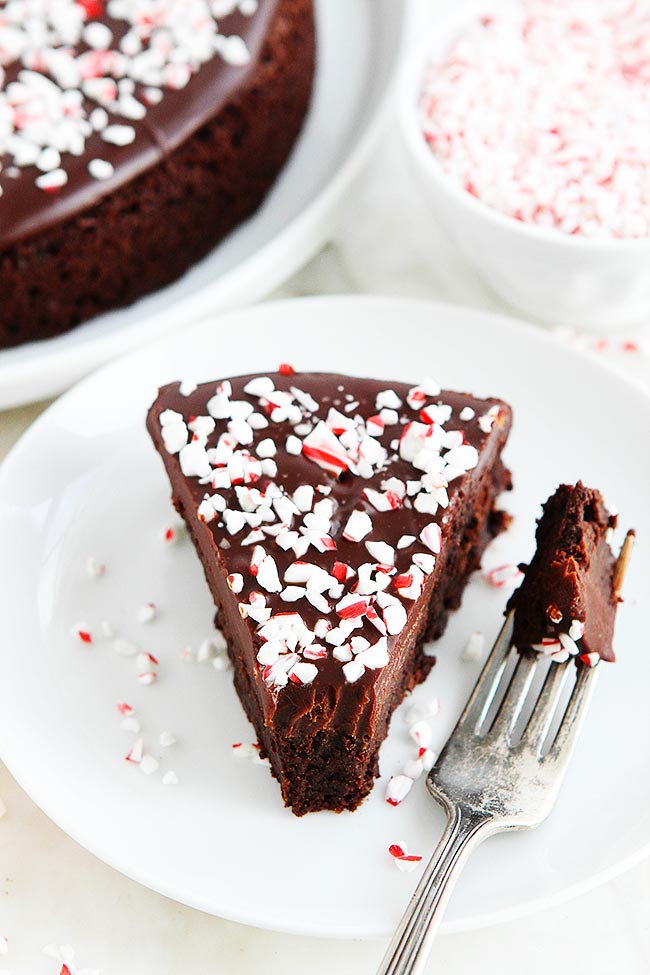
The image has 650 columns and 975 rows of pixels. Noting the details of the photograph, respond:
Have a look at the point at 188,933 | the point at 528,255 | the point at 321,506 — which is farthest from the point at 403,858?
the point at 528,255

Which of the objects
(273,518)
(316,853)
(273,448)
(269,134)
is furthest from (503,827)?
(269,134)

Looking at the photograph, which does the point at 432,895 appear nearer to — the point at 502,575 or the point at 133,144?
the point at 502,575

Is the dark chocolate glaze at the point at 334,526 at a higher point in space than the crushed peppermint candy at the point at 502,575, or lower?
higher

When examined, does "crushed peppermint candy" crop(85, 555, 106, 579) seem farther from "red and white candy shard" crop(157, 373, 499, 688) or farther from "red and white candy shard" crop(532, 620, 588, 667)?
"red and white candy shard" crop(532, 620, 588, 667)

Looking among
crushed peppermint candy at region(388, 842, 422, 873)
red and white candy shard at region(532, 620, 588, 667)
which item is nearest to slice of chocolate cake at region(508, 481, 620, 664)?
red and white candy shard at region(532, 620, 588, 667)

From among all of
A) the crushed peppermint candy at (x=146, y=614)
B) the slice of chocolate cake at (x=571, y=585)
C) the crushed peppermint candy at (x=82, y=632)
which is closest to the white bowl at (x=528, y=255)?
the slice of chocolate cake at (x=571, y=585)

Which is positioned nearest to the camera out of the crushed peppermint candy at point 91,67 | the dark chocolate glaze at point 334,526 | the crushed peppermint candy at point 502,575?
the dark chocolate glaze at point 334,526

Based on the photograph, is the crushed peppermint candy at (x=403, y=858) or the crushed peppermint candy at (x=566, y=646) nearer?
the crushed peppermint candy at (x=403, y=858)

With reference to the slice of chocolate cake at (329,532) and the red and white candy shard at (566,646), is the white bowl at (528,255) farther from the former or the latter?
the red and white candy shard at (566,646)
